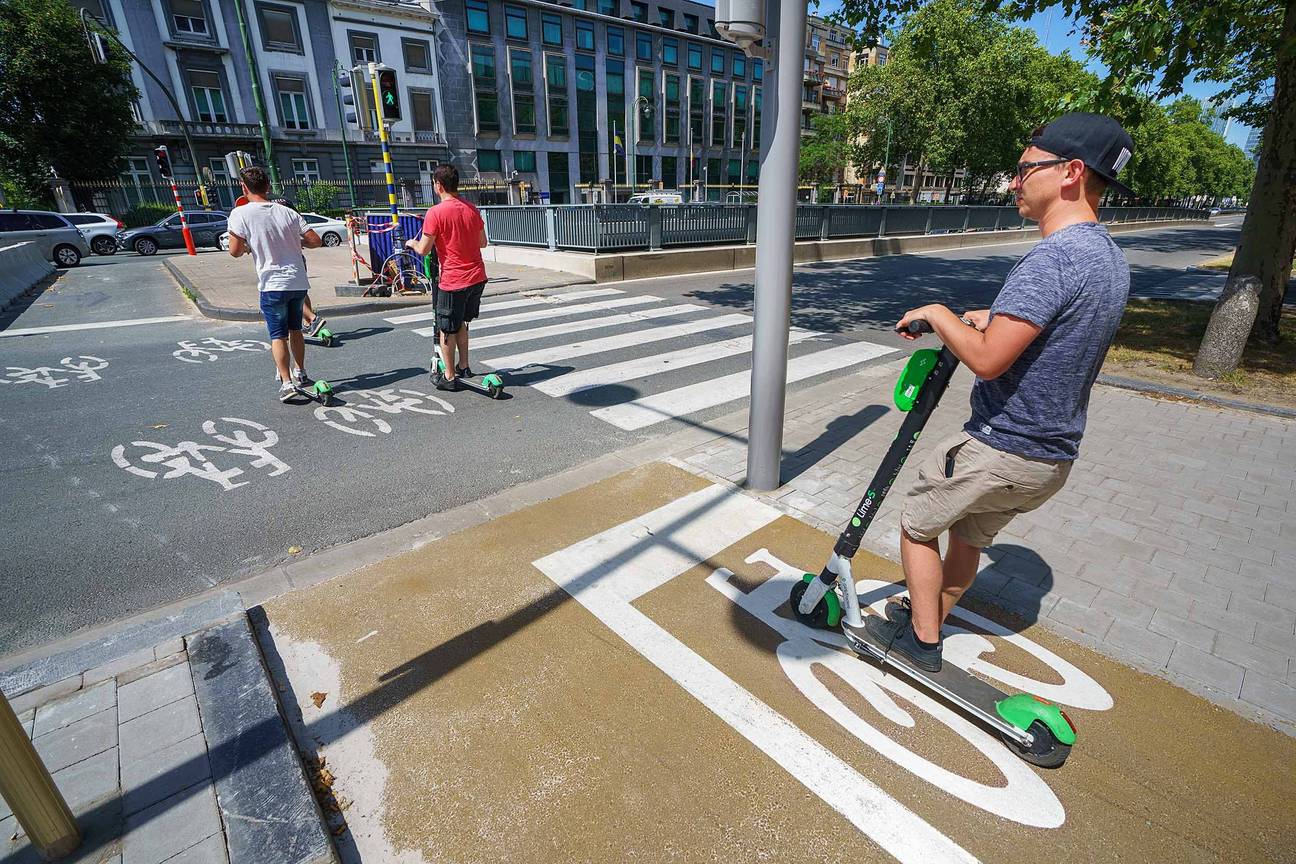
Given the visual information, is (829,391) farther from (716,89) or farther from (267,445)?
(716,89)

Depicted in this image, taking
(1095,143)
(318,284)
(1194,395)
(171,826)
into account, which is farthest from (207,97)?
(1095,143)

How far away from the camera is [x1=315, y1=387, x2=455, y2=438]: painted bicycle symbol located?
552 centimetres

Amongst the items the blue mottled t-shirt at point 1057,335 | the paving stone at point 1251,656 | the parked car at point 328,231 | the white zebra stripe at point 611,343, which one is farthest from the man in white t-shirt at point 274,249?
the parked car at point 328,231

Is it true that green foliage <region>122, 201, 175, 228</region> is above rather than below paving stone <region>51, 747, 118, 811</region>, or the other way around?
above

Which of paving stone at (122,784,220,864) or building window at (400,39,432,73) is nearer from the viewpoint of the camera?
paving stone at (122,784,220,864)

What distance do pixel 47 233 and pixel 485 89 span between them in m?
34.0

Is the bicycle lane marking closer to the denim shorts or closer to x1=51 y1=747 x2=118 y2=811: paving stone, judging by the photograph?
x1=51 y1=747 x2=118 y2=811: paving stone

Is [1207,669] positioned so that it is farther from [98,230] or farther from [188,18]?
[188,18]

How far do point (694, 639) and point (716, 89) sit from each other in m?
65.5

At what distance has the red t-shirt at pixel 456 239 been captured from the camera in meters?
5.68

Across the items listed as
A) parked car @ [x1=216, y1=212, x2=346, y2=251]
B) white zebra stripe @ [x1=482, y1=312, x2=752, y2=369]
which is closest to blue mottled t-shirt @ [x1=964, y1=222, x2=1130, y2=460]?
white zebra stripe @ [x1=482, y1=312, x2=752, y2=369]

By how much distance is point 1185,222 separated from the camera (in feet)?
154

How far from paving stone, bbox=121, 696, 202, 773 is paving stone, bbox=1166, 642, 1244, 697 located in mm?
3926

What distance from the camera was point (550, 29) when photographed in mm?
48094
